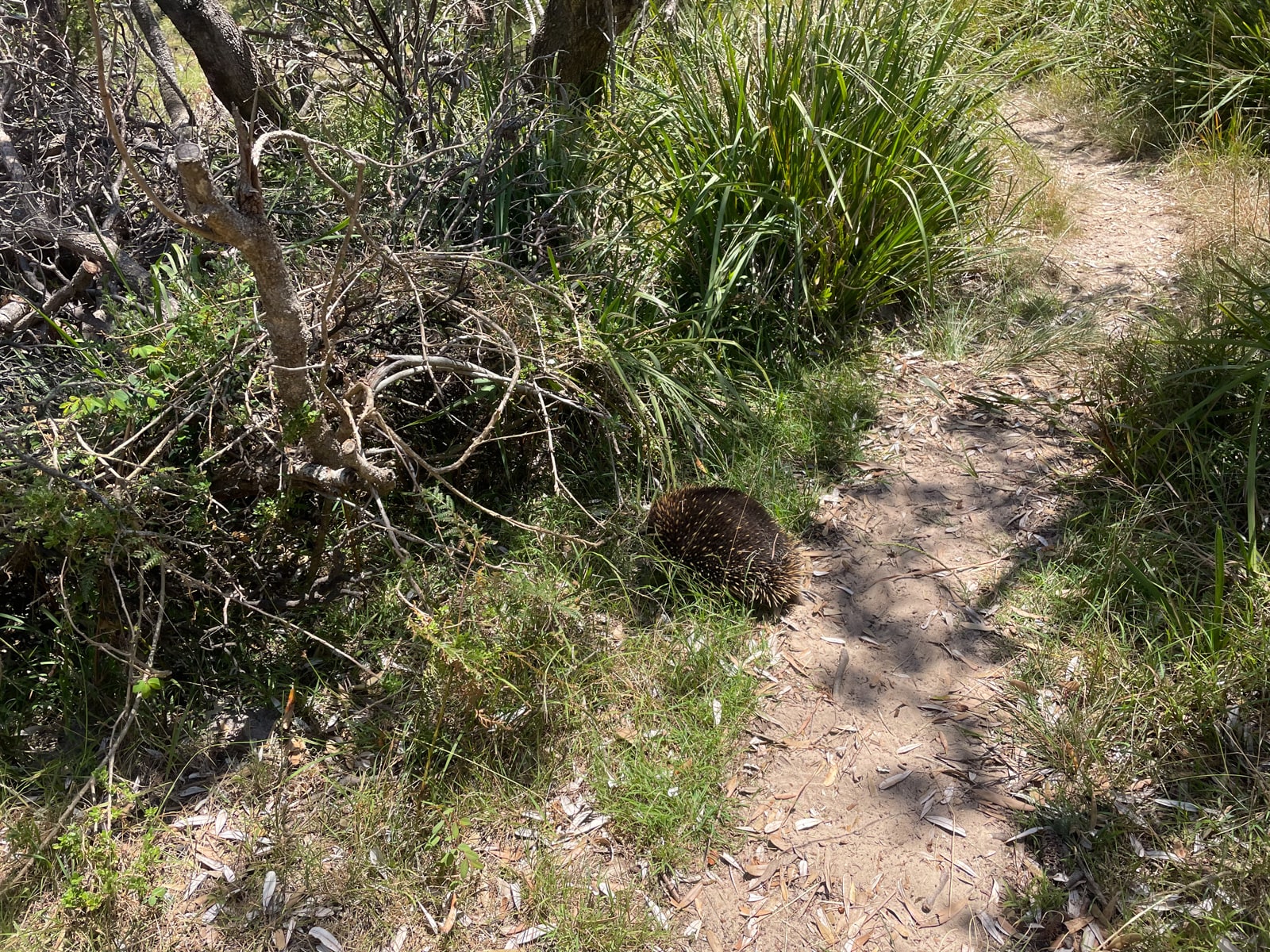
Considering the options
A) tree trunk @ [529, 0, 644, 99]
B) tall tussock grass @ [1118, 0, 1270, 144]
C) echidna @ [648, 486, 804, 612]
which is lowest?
echidna @ [648, 486, 804, 612]

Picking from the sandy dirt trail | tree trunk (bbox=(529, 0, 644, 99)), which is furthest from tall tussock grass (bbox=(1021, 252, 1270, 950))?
tree trunk (bbox=(529, 0, 644, 99))

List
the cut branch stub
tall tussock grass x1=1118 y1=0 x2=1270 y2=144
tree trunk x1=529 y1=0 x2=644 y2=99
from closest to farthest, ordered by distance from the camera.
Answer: the cut branch stub, tree trunk x1=529 y1=0 x2=644 y2=99, tall tussock grass x1=1118 y1=0 x2=1270 y2=144

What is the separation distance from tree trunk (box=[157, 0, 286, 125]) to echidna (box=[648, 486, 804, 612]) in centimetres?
272

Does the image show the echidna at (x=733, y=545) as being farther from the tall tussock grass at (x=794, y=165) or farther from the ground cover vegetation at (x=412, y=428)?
the tall tussock grass at (x=794, y=165)

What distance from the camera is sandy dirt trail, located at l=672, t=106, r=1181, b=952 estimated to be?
2.68 m

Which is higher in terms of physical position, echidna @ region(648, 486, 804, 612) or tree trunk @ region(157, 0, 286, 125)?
tree trunk @ region(157, 0, 286, 125)

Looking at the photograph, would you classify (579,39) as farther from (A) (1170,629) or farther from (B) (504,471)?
(A) (1170,629)

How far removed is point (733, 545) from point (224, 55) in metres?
3.39

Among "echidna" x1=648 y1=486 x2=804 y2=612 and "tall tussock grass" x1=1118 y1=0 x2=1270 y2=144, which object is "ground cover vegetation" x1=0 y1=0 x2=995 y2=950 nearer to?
"echidna" x1=648 y1=486 x2=804 y2=612

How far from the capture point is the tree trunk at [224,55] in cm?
424

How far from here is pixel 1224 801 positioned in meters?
2.68

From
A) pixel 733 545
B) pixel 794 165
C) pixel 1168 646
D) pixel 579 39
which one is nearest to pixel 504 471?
pixel 733 545

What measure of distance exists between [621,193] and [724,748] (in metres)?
2.80

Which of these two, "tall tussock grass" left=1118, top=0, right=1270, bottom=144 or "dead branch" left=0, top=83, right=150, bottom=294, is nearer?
"dead branch" left=0, top=83, right=150, bottom=294
